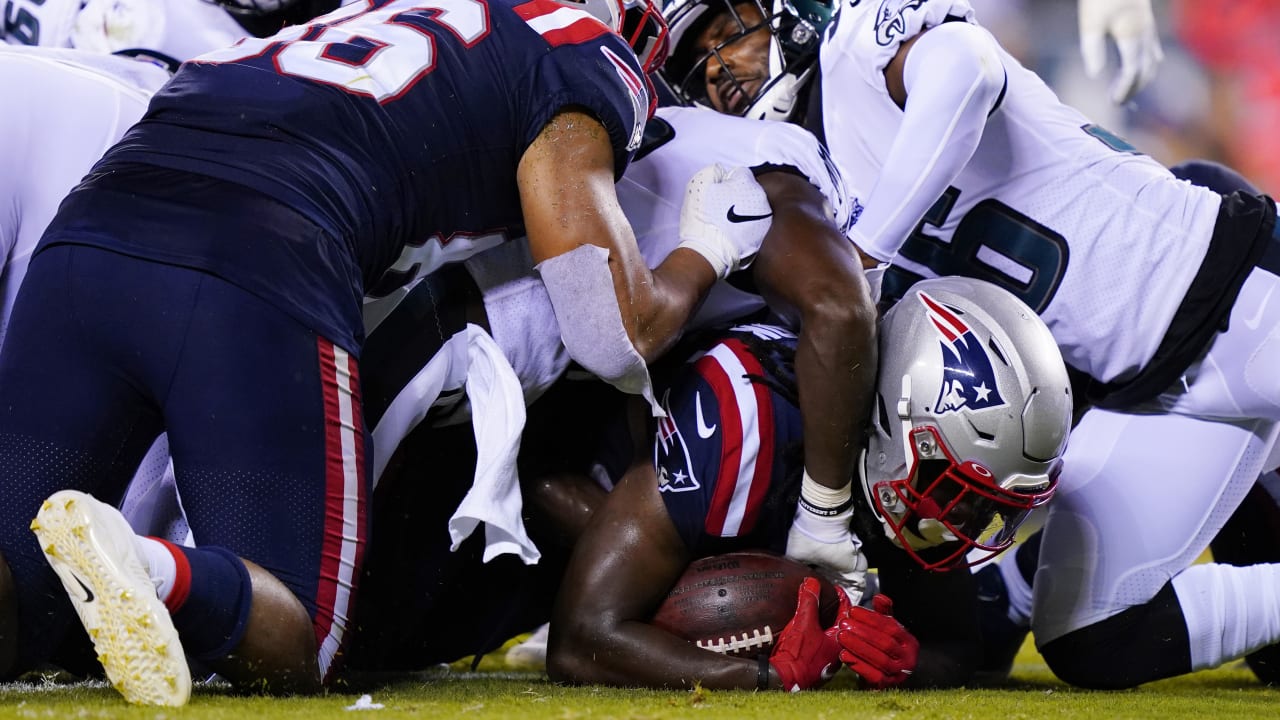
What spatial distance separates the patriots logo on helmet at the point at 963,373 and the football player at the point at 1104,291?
12.8 inches

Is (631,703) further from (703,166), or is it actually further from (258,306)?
(703,166)

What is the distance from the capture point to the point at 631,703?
1.66 m

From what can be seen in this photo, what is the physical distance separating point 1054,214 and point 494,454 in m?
1.17

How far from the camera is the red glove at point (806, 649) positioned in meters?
1.91

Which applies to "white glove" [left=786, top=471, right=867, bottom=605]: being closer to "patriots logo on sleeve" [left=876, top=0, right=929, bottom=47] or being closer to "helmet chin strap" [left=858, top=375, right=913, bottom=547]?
"helmet chin strap" [left=858, top=375, right=913, bottom=547]

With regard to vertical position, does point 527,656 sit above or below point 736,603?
below

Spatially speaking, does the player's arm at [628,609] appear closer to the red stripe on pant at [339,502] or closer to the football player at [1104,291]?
the red stripe on pant at [339,502]

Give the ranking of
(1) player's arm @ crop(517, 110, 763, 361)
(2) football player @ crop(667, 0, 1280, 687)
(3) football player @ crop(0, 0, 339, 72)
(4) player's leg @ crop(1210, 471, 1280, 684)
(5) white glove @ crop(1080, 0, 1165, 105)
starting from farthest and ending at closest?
(5) white glove @ crop(1080, 0, 1165, 105) → (3) football player @ crop(0, 0, 339, 72) → (4) player's leg @ crop(1210, 471, 1280, 684) → (2) football player @ crop(667, 0, 1280, 687) → (1) player's arm @ crop(517, 110, 763, 361)

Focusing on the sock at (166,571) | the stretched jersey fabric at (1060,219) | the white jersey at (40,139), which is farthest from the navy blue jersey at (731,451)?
the white jersey at (40,139)

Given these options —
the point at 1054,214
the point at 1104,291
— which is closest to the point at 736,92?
the point at 1054,214

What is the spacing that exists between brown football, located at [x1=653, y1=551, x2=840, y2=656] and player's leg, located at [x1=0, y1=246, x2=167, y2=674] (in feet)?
2.70

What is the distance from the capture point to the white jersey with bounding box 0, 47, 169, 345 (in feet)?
6.64

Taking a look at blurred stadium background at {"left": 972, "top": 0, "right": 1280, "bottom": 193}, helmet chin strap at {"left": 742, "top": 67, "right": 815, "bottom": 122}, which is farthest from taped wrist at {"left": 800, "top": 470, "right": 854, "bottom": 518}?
blurred stadium background at {"left": 972, "top": 0, "right": 1280, "bottom": 193}

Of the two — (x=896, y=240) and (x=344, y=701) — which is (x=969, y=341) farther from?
(x=344, y=701)
